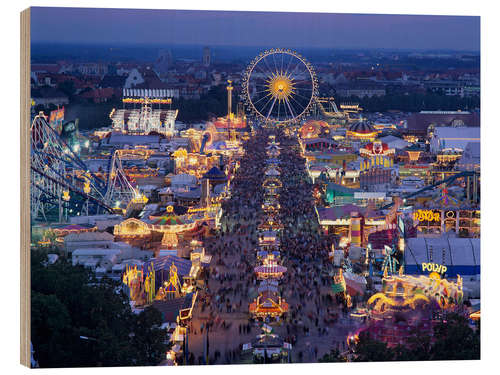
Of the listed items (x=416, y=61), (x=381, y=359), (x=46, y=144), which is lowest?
(x=381, y=359)

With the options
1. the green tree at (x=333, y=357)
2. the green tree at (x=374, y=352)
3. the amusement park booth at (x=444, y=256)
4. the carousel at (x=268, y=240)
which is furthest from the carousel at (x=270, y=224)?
the green tree at (x=374, y=352)

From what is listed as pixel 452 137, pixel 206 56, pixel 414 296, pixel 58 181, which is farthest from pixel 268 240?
pixel 414 296

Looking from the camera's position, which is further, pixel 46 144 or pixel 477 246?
pixel 46 144

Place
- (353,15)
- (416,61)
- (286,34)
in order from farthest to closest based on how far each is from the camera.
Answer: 1. (416,61)
2. (286,34)
3. (353,15)

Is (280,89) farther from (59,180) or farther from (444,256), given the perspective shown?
(444,256)

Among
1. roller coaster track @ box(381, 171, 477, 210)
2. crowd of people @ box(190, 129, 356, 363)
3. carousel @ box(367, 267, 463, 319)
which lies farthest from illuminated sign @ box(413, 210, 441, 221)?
carousel @ box(367, 267, 463, 319)

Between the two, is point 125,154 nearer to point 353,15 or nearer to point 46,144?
point 46,144

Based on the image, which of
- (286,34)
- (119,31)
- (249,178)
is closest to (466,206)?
(286,34)

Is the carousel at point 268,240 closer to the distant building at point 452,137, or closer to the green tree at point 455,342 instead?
the distant building at point 452,137
